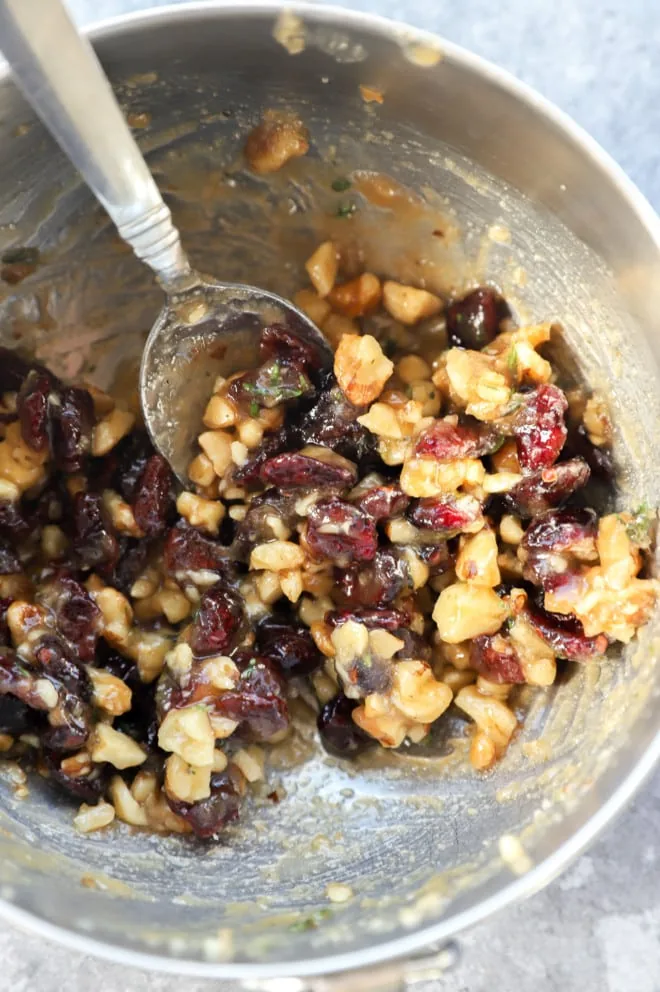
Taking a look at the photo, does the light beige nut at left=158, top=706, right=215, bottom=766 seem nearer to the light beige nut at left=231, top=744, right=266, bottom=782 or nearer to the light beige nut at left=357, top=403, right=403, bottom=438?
the light beige nut at left=231, top=744, right=266, bottom=782

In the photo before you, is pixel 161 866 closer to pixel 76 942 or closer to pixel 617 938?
pixel 76 942

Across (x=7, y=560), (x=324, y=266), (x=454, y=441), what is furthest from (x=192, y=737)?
(x=324, y=266)

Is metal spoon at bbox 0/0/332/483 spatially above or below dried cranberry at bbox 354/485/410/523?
above

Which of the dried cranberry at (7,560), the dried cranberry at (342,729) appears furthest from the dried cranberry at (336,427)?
the dried cranberry at (7,560)

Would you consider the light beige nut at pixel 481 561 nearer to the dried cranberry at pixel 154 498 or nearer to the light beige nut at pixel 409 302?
the light beige nut at pixel 409 302

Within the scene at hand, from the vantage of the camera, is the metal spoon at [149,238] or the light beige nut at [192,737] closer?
the metal spoon at [149,238]

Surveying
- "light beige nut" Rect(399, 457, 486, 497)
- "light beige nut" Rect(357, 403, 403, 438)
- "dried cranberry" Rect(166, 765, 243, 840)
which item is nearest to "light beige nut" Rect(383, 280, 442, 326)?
"light beige nut" Rect(357, 403, 403, 438)
